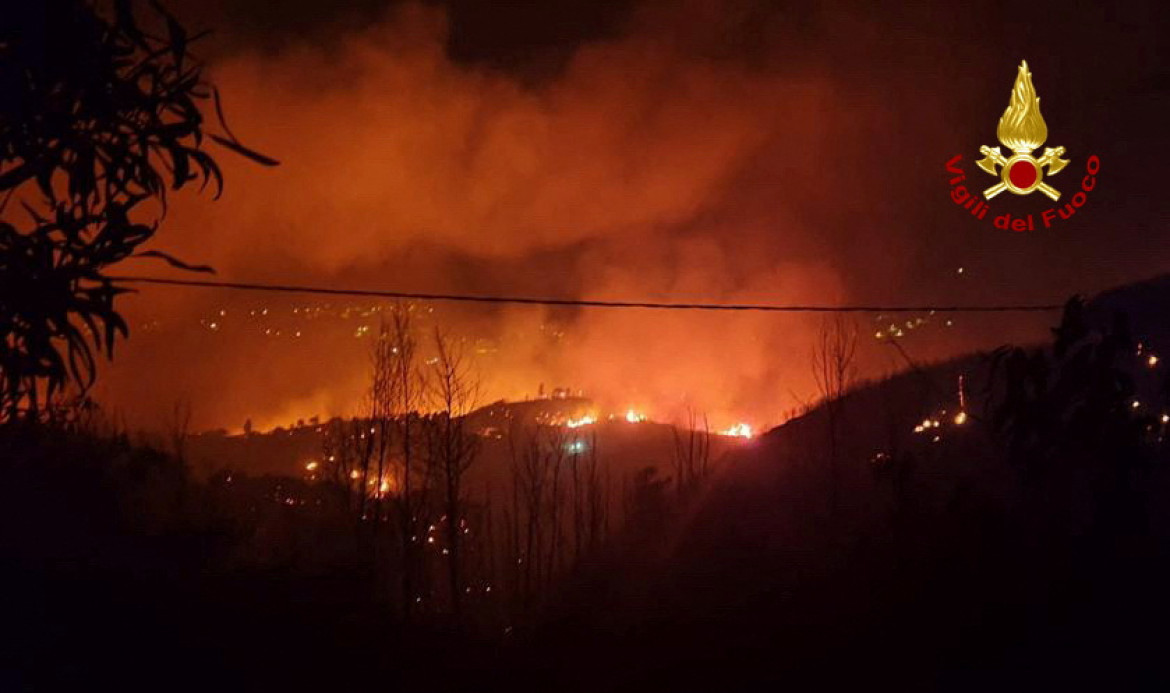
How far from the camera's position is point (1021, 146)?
432 inches

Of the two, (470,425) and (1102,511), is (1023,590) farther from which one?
(470,425)

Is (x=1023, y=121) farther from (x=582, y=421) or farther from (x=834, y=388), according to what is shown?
(x=582, y=421)

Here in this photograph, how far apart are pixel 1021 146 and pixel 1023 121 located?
1.21ft

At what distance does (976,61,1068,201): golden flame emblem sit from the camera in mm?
10531

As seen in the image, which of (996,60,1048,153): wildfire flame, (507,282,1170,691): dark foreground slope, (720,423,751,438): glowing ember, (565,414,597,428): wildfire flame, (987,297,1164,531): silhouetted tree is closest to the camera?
(507,282,1170,691): dark foreground slope

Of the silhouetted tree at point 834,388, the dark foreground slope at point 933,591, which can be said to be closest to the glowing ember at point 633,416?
the silhouetted tree at point 834,388

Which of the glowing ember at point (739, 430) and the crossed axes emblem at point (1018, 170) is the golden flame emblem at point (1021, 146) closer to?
the crossed axes emblem at point (1018, 170)

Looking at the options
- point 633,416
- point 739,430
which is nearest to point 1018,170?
point 739,430

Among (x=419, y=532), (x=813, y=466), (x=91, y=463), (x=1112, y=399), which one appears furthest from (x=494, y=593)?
(x=1112, y=399)

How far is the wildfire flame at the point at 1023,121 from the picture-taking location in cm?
1044

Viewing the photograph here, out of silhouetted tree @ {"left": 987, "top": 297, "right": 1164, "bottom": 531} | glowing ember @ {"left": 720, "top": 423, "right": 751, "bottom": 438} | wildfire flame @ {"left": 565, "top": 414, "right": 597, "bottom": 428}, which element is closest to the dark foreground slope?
silhouetted tree @ {"left": 987, "top": 297, "right": 1164, "bottom": 531}

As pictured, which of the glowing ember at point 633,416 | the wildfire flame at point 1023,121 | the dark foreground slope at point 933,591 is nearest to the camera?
the dark foreground slope at point 933,591

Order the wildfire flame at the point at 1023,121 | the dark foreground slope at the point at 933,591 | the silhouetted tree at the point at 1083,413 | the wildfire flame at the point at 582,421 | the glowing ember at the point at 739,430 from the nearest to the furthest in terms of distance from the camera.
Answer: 1. the dark foreground slope at the point at 933,591
2. the silhouetted tree at the point at 1083,413
3. the wildfire flame at the point at 1023,121
4. the glowing ember at the point at 739,430
5. the wildfire flame at the point at 582,421

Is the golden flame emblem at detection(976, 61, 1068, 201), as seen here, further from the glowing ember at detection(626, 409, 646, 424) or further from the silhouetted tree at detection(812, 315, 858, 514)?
the glowing ember at detection(626, 409, 646, 424)
